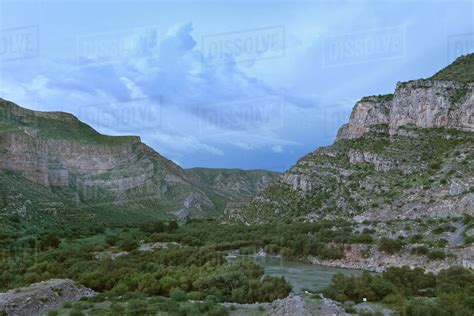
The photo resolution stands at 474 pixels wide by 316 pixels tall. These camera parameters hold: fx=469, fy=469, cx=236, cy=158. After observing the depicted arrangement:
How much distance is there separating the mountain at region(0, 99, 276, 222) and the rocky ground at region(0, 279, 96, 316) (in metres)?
44.0

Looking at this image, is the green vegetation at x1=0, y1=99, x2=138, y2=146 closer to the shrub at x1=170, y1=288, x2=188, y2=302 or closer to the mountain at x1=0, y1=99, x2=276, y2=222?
the mountain at x1=0, y1=99, x2=276, y2=222

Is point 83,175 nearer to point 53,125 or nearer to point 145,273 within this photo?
point 53,125

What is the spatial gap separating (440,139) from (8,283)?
212ft

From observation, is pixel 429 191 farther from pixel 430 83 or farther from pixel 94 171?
pixel 94 171

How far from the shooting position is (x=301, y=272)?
2052 inches

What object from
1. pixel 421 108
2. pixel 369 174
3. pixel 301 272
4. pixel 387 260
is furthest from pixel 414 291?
pixel 421 108

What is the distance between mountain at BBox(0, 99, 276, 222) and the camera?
3782 inches

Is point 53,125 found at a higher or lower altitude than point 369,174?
higher

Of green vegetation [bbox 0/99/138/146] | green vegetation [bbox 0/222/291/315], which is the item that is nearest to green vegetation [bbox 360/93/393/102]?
green vegetation [bbox 0/222/291/315]

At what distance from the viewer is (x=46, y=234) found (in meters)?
67.9

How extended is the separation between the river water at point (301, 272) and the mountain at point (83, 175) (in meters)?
41.4

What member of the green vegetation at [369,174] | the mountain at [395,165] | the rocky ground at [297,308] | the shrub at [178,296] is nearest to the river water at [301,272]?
the rocky ground at [297,308]

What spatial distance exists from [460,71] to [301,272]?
57.9 meters

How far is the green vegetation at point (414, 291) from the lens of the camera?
27.7 meters
